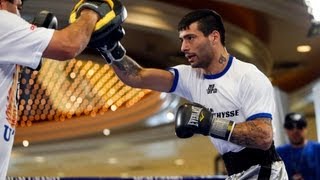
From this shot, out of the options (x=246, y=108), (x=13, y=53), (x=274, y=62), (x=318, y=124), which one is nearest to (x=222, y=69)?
(x=246, y=108)

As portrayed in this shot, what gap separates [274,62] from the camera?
6.75 m

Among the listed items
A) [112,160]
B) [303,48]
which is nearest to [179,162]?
[112,160]

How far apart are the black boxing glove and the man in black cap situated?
2242 millimetres

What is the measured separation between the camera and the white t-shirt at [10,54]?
1.72 metres

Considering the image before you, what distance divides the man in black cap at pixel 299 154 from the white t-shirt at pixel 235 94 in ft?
6.61

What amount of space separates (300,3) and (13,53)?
4.11 meters

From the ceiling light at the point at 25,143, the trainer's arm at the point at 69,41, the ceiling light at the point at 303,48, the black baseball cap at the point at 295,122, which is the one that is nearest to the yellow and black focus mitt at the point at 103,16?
the trainer's arm at the point at 69,41

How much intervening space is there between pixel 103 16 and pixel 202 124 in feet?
1.86

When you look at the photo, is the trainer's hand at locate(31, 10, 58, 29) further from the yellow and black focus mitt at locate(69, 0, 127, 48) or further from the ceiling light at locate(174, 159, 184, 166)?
the ceiling light at locate(174, 159, 184, 166)

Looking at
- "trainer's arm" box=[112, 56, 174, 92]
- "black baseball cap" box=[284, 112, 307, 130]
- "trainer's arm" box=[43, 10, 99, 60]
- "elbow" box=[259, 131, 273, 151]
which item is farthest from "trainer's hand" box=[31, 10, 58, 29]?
"black baseball cap" box=[284, 112, 307, 130]

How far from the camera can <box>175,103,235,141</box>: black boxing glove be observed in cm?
213

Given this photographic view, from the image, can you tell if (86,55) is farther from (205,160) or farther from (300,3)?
(205,160)

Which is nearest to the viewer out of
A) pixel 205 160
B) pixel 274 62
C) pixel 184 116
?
pixel 184 116

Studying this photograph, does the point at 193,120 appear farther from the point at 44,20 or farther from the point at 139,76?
the point at 44,20
